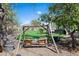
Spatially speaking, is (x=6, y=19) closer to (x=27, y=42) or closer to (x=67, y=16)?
(x=27, y=42)

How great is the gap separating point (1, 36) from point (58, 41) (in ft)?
2.84

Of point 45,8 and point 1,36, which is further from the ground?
point 45,8

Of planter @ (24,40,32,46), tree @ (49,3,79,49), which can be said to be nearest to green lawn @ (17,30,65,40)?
planter @ (24,40,32,46)

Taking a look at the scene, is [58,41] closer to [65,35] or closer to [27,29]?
[65,35]

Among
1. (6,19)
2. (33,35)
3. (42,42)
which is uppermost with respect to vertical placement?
(6,19)

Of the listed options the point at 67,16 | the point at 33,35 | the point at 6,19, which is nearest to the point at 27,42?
the point at 33,35

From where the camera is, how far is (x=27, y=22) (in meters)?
6.00

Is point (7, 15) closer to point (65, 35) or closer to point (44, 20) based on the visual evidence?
point (44, 20)

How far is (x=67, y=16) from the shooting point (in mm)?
6000

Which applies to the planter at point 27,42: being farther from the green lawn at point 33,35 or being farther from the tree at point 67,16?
the tree at point 67,16

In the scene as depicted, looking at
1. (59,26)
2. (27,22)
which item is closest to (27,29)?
(27,22)

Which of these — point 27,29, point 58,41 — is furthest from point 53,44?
point 27,29

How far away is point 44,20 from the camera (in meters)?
6.04

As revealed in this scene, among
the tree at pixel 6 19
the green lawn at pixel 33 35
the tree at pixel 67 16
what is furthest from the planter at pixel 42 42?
the tree at pixel 6 19
